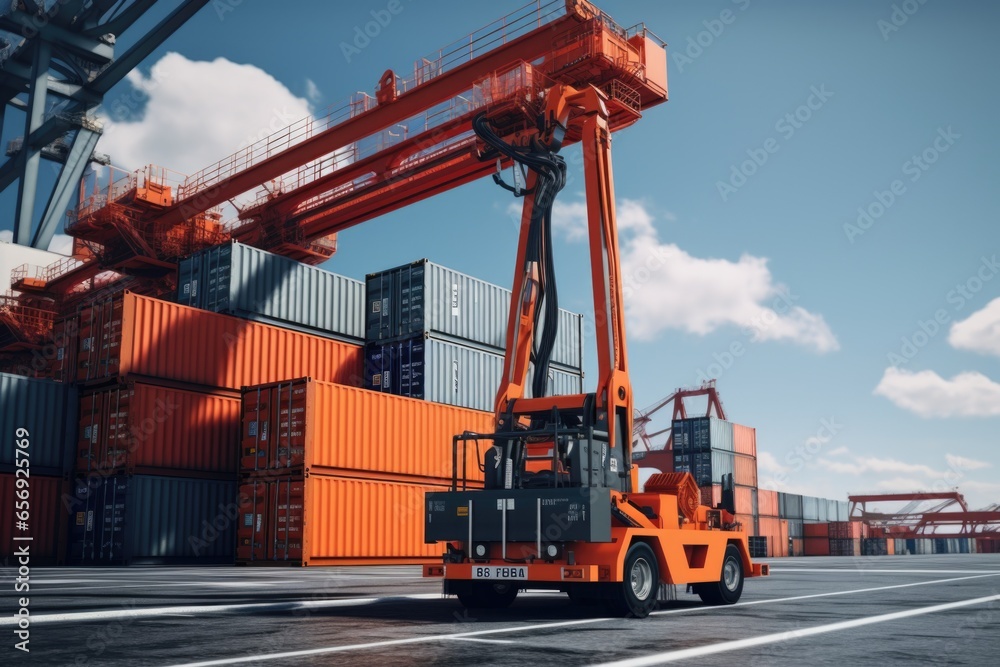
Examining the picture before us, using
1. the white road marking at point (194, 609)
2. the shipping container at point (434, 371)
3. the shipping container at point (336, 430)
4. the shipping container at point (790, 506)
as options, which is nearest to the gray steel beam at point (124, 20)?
the shipping container at point (434, 371)

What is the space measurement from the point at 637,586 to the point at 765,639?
240cm

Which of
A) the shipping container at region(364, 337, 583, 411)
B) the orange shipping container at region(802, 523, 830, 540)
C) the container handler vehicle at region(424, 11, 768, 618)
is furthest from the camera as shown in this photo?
the orange shipping container at region(802, 523, 830, 540)

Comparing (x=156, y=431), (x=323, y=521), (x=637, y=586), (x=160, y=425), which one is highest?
(x=160, y=425)

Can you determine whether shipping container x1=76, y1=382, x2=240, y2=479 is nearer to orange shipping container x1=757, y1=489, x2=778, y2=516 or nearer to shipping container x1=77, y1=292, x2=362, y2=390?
shipping container x1=77, y1=292, x2=362, y2=390

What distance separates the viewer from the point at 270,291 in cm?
2753

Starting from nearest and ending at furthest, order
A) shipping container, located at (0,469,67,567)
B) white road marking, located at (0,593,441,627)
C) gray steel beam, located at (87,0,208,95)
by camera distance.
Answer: white road marking, located at (0,593,441,627)
shipping container, located at (0,469,67,567)
gray steel beam, located at (87,0,208,95)

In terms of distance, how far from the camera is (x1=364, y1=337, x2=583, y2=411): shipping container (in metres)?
28.0

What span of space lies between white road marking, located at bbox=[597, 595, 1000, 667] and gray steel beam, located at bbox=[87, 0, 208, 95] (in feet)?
131

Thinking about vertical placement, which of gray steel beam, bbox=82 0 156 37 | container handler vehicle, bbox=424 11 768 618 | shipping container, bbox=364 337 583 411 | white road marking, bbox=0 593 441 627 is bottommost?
white road marking, bbox=0 593 441 627

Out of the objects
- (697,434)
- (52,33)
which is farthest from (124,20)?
(697,434)

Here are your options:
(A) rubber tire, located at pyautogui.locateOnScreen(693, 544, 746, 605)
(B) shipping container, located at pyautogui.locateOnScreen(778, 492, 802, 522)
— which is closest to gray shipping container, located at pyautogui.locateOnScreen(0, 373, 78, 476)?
(A) rubber tire, located at pyautogui.locateOnScreen(693, 544, 746, 605)

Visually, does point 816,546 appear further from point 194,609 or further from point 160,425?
point 194,609

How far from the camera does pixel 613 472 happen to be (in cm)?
1075

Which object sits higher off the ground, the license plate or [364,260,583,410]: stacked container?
[364,260,583,410]: stacked container
